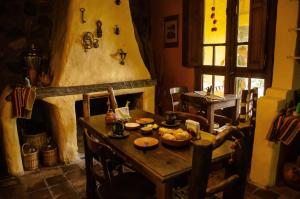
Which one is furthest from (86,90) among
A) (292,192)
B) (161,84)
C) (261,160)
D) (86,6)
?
(292,192)

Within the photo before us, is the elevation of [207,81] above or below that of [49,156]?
above

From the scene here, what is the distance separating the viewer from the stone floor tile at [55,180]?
103 inches

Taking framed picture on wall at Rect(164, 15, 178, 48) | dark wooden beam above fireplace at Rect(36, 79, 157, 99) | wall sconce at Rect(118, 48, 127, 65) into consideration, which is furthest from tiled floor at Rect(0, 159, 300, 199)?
framed picture on wall at Rect(164, 15, 178, 48)

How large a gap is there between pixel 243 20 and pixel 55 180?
116 inches

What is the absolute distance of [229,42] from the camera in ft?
10.9

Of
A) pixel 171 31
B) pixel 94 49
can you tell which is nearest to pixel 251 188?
pixel 94 49

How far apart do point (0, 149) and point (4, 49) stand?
1.33m

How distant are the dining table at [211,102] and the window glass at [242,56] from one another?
1.41 ft

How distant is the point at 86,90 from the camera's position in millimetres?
3127

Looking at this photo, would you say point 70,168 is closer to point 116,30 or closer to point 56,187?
point 56,187

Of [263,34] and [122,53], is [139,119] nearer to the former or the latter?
[122,53]

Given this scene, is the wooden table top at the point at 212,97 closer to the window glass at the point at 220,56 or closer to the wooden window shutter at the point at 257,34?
the wooden window shutter at the point at 257,34

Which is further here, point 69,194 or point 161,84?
point 161,84

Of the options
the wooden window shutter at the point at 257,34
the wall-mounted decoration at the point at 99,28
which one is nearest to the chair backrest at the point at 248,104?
the wooden window shutter at the point at 257,34
